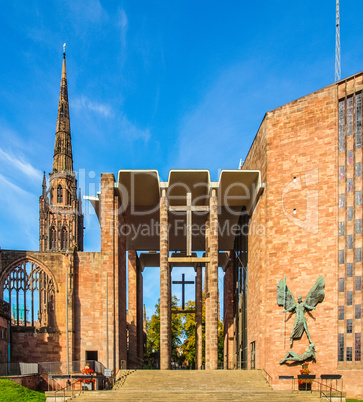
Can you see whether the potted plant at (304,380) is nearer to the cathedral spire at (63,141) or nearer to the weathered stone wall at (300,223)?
the weathered stone wall at (300,223)

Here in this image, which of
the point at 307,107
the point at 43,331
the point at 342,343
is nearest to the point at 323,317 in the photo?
the point at 342,343

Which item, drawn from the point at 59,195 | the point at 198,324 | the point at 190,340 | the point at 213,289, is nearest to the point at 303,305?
the point at 213,289

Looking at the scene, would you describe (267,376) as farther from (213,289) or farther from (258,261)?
(258,261)

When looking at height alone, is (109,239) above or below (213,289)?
above

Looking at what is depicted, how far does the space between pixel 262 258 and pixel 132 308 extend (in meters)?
16.9

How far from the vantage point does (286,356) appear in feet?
81.1

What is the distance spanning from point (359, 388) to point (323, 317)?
3625 millimetres

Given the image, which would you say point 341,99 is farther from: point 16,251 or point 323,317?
point 16,251

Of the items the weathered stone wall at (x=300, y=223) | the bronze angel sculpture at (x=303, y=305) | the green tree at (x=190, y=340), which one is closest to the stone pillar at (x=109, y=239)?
the weathered stone wall at (x=300, y=223)

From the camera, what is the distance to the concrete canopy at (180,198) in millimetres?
29219

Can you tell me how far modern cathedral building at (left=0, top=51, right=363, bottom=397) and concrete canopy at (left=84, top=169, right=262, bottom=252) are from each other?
12cm

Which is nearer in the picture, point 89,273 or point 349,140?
point 349,140

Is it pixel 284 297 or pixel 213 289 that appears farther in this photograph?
pixel 213 289

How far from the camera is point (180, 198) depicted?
3312 cm
